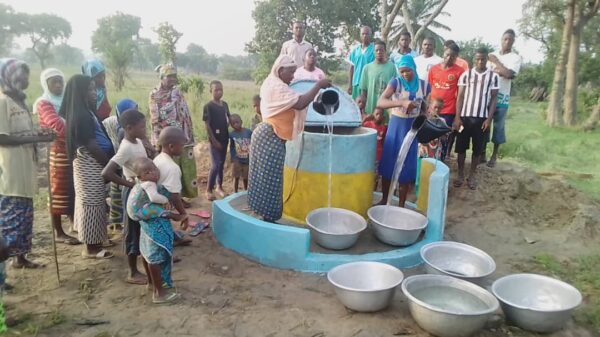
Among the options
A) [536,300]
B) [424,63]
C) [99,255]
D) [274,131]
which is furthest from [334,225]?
[424,63]

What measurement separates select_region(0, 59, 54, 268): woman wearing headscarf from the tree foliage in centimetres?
1725

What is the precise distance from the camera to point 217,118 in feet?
18.0

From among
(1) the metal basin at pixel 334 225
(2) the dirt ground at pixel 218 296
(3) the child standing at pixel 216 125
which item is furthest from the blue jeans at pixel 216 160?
(1) the metal basin at pixel 334 225

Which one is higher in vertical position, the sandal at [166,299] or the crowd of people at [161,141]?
the crowd of people at [161,141]

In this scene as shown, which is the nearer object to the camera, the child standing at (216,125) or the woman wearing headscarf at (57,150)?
the woman wearing headscarf at (57,150)

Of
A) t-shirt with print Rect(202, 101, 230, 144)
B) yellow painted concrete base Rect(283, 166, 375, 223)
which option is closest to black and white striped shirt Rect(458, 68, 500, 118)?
yellow painted concrete base Rect(283, 166, 375, 223)

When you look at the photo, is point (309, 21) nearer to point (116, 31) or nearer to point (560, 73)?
point (560, 73)

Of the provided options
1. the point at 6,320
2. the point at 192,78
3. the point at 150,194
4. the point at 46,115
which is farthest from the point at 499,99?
the point at 192,78

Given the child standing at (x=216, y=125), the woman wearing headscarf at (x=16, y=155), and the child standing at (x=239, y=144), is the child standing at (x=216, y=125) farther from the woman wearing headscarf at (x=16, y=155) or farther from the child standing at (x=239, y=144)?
Answer: the woman wearing headscarf at (x=16, y=155)

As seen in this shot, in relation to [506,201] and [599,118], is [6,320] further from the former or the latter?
[599,118]

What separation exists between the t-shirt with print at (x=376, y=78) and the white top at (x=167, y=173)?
3.32 m

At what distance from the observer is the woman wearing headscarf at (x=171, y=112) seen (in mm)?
4977

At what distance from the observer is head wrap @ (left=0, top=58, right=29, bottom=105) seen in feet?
11.0

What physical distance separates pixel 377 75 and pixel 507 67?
1755mm
